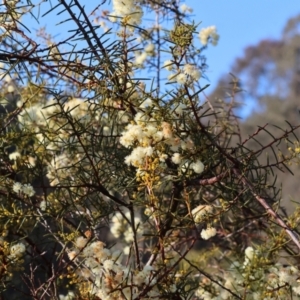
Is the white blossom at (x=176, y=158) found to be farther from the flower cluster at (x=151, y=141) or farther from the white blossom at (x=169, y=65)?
the white blossom at (x=169, y=65)

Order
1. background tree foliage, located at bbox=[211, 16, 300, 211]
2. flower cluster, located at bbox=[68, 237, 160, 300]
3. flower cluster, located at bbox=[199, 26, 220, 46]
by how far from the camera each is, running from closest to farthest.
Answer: flower cluster, located at bbox=[68, 237, 160, 300]
flower cluster, located at bbox=[199, 26, 220, 46]
background tree foliage, located at bbox=[211, 16, 300, 211]

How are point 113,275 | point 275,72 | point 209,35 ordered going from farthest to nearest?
point 275,72
point 209,35
point 113,275

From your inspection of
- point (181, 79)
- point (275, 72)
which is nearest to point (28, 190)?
point (181, 79)

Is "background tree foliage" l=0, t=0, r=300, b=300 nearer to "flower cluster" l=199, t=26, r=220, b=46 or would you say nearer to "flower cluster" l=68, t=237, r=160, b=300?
"flower cluster" l=68, t=237, r=160, b=300

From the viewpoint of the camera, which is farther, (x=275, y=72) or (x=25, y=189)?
(x=275, y=72)

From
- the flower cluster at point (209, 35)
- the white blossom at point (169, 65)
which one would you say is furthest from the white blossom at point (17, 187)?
the flower cluster at point (209, 35)

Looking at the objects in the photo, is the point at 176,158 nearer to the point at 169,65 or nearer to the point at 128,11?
the point at 169,65

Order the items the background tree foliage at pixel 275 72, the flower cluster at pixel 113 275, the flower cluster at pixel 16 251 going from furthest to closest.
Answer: the background tree foliage at pixel 275 72
the flower cluster at pixel 16 251
the flower cluster at pixel 113 275

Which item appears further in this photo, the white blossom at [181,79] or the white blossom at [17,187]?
the white blossom at [17,187]

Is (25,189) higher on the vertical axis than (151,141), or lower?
lower

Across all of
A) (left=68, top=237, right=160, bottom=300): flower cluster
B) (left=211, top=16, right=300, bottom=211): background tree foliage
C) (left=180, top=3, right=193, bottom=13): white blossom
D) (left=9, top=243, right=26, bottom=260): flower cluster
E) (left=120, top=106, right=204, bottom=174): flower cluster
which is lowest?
(left=9, top=243, right=26, bottom=260): flower cluster

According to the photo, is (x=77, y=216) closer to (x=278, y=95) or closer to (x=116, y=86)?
(x=116, y=86)

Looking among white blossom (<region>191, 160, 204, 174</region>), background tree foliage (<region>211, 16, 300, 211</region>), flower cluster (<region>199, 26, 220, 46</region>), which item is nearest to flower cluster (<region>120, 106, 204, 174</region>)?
white blossom (<region>191, 160, 204, 174</region>)

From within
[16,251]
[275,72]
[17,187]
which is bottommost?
[16,251]
